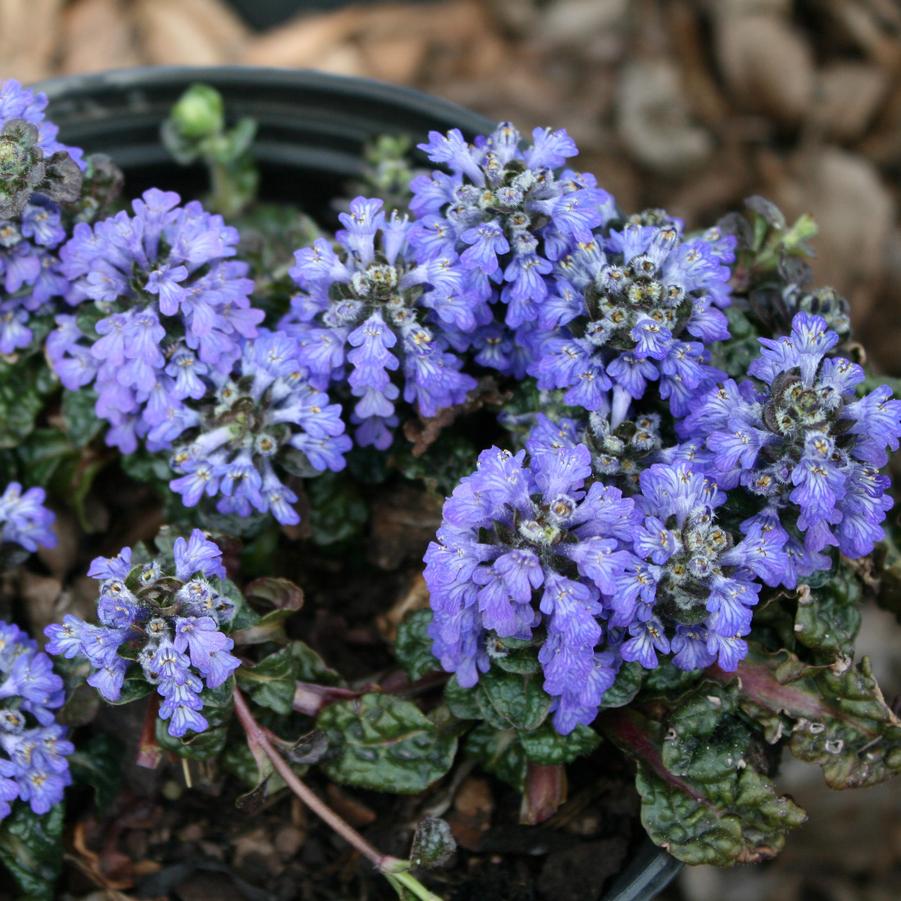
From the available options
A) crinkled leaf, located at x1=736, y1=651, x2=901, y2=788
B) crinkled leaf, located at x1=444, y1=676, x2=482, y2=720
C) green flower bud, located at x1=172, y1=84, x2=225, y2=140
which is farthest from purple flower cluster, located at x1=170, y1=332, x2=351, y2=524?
crinkled leaf, located at x1=736, y1=651, x2=901, y2=788

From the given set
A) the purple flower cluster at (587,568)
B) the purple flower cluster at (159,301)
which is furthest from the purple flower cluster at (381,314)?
the purple flower cluster at (587,568)

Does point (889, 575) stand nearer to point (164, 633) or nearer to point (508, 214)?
point (508, 214)

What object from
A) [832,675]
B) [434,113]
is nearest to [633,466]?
[832,675]

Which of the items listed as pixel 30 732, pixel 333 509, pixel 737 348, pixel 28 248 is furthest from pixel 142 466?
pixel 737 348

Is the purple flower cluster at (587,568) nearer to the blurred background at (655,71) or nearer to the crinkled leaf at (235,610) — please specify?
the crinkled leaf at (235,610)

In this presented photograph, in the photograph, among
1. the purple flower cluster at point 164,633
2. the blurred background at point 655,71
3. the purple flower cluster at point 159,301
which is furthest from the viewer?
the blurred background at point 655,71

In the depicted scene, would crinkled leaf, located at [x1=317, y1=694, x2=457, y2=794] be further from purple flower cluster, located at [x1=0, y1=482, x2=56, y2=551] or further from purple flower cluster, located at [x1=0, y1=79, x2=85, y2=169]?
purple flower cluster, located at [x1=0, y1=79, x2=85, y2=169]
